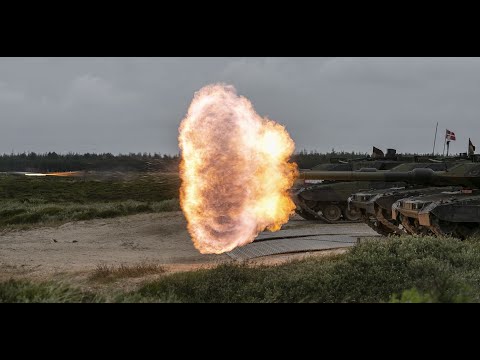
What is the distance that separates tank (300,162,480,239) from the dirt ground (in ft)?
6.85

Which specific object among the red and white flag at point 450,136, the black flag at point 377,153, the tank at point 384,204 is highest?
the red and white flag at point 450,136

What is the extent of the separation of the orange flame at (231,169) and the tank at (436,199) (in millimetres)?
1456


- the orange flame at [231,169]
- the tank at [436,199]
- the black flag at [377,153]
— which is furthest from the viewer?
the black flag at [377,153]

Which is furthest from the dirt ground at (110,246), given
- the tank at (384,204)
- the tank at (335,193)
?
the tank at (384,204)

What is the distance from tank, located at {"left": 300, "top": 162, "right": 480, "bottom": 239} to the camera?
13.5 meters

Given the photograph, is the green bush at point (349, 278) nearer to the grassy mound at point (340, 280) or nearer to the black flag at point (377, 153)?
the grassy mound at point (340, 280)

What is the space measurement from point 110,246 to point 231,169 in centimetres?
831

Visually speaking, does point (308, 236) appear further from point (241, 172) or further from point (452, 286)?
point (452, 286)

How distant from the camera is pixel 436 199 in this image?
1430cm

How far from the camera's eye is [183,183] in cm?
1162

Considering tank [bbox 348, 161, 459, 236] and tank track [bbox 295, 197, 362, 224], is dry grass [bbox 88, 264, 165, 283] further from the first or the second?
tank track [bbox 295, 197, 362, 224]

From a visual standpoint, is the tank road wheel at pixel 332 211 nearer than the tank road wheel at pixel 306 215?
Yes

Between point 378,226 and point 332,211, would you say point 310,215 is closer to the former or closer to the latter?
point 332,211

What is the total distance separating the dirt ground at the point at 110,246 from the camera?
46.4ft
